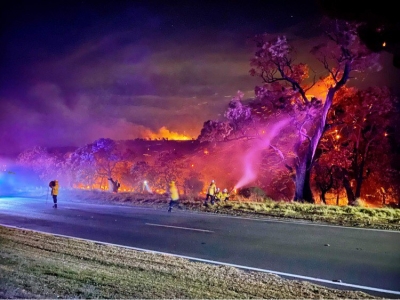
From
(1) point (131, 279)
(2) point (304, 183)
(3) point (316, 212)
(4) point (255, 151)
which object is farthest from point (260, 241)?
(4) point (255, 151)

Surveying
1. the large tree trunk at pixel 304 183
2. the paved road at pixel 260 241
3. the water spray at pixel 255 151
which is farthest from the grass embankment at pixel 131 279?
the water spray at pixel 255 151

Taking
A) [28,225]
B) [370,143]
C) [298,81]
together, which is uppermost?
[298,81]

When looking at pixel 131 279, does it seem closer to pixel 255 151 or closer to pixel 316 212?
pixel 316 212

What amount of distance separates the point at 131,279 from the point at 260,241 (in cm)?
524

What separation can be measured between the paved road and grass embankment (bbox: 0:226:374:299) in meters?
1.05

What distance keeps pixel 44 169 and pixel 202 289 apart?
206 feet

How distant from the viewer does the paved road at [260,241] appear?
312 inches

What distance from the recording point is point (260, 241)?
36.4ft

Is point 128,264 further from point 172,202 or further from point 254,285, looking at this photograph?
point 172,202

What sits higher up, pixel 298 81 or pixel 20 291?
pixel 298 81

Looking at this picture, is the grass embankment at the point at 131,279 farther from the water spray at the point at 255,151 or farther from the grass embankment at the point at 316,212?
the water spray at the point at 255,151

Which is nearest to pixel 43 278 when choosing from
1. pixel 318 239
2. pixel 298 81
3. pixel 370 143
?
pixel 318 239

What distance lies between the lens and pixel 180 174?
52.0 meters

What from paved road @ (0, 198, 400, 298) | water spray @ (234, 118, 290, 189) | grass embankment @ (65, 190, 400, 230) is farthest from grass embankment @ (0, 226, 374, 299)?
water spray @ (234, 118, 290, 189)
